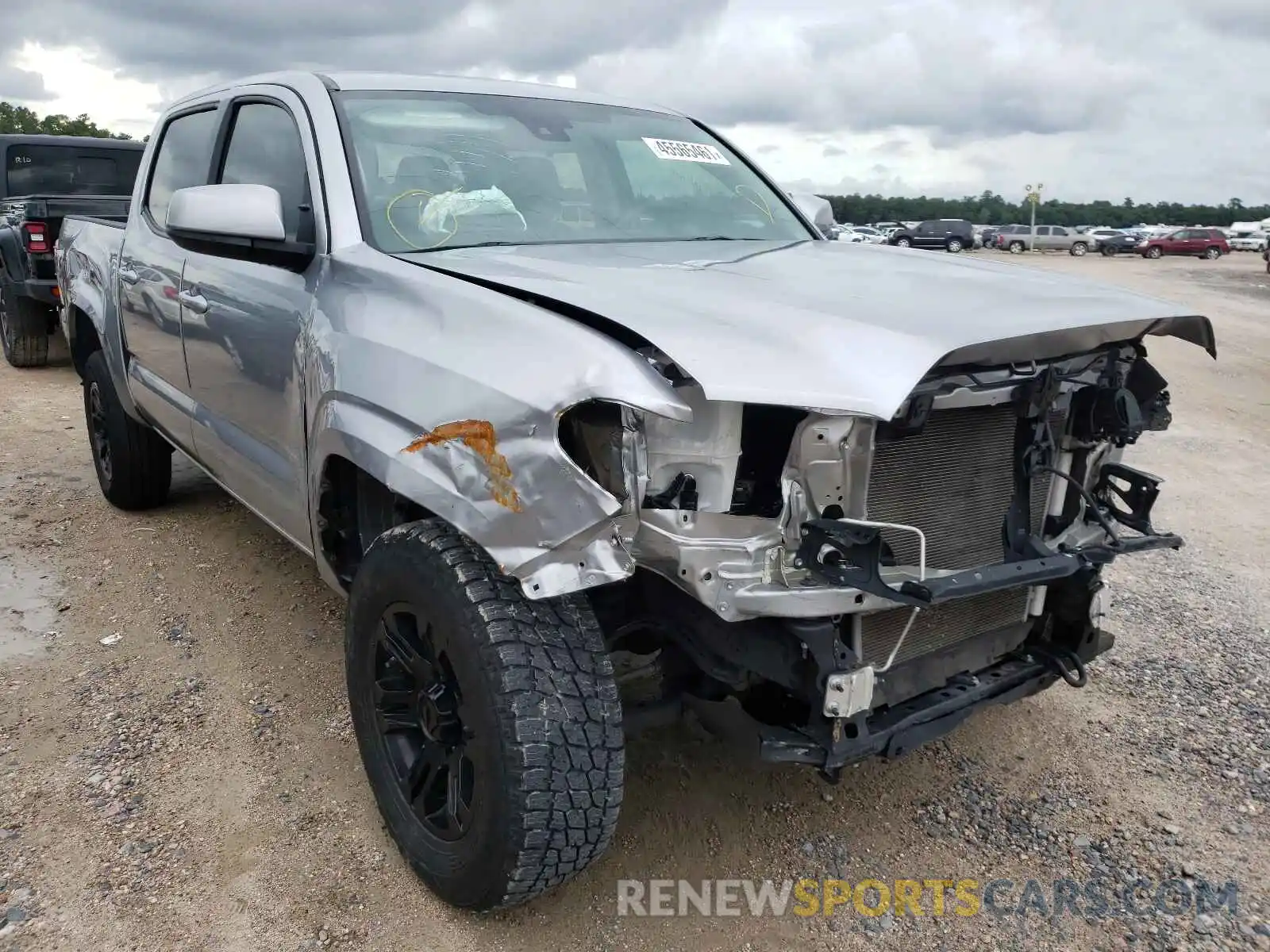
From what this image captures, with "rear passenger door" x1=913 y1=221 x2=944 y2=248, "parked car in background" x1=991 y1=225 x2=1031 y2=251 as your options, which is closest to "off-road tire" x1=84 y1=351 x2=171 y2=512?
"rear passenger door" x1=913 y1=221 x2=944 y2=248

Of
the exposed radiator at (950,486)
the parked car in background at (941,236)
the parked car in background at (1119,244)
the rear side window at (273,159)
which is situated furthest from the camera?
the parked car in background at (1119,244)

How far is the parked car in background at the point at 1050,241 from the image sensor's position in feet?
157

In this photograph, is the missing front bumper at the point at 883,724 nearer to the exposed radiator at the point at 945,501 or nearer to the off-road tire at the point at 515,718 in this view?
the exposed radiator at the point at 945,501

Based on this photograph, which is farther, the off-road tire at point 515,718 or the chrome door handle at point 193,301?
the chrome door handle at point 193,301

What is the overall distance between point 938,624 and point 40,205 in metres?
8.19

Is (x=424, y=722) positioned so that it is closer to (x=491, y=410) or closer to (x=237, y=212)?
(x=491, y=410)

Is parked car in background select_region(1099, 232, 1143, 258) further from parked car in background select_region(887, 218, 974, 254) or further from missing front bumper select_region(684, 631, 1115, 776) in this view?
missing front bumper select_region(684, 631, 1115, 776)

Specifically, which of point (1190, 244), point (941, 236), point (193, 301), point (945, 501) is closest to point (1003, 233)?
point (941, 236)

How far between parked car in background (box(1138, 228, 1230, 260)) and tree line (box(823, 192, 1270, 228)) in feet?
114

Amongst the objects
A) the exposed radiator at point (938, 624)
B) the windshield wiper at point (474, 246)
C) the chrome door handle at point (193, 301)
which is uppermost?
the windshield wiper at point (474, 246)

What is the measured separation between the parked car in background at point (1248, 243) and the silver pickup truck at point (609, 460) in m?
58.4

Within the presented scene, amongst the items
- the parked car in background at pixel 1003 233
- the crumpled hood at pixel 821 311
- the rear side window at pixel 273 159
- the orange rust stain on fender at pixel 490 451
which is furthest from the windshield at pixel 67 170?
the parked car in background at pixel 1003 233

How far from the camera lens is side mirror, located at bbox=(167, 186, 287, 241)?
2682 millimetres

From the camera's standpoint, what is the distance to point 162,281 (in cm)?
385
